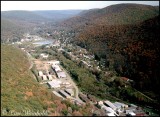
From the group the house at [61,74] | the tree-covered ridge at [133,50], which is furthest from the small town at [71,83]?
the tree-covered ridge at [133,50]

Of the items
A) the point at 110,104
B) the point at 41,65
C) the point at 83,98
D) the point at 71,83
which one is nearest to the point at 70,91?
the point at 83,98

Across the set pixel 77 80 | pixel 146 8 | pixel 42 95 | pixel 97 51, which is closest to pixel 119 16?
pixel 146 8

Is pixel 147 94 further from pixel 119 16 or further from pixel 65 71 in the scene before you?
pixel 119 16

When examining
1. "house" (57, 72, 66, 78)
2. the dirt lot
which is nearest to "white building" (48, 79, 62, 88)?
"house" (57, 72, 66, 78)

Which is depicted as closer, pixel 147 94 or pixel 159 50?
pixel 147 94

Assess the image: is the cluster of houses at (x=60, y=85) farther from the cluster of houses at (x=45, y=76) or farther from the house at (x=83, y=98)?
the house at (x=83, y=98)

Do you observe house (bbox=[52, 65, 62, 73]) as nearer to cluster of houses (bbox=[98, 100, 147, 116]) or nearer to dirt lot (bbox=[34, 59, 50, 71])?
dirt lot (bbox=[34, 59, 50, 71])
